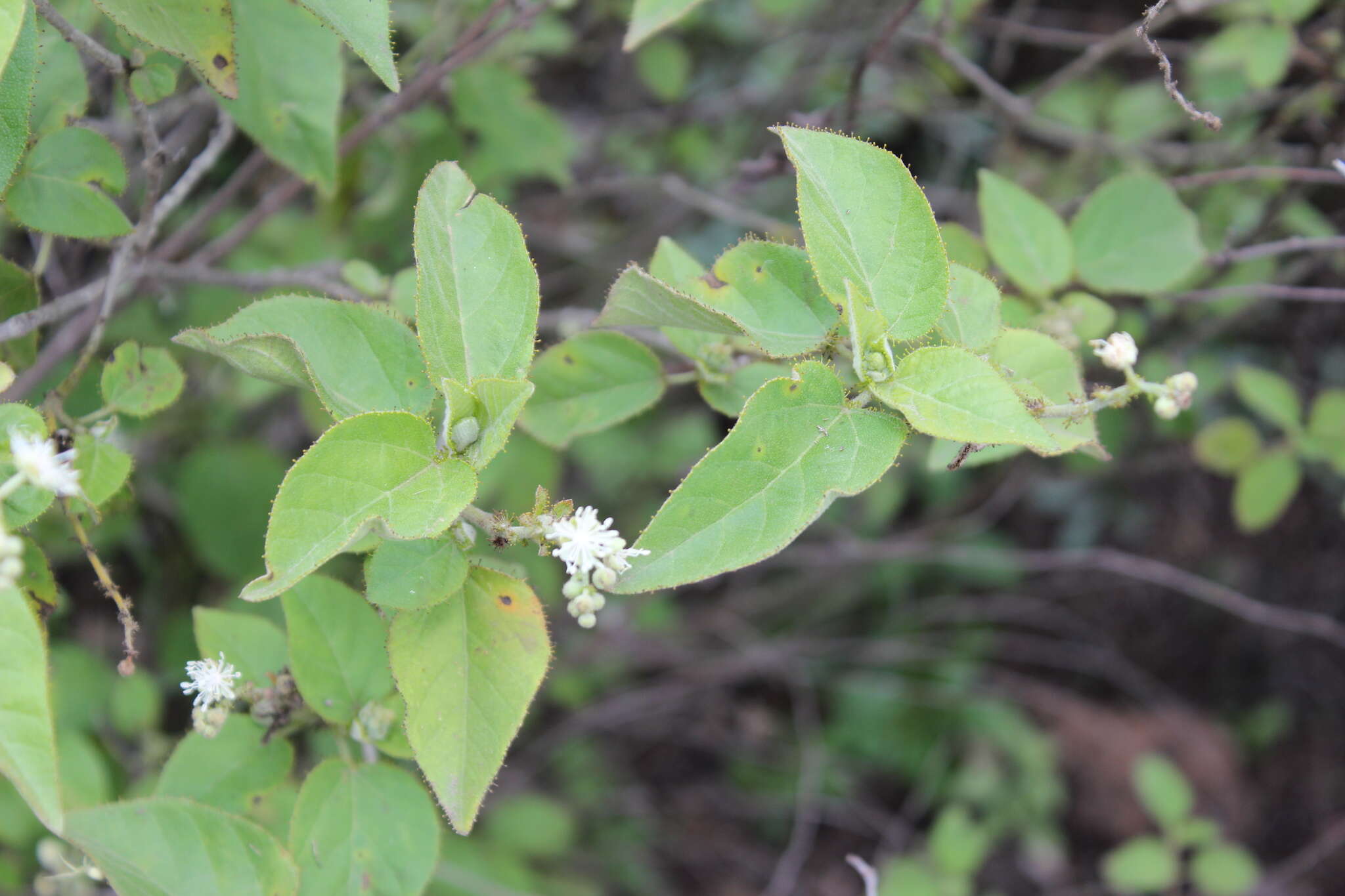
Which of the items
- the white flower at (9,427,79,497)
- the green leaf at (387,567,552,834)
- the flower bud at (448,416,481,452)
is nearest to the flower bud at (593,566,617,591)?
the green leaf at (387,567,552,834)

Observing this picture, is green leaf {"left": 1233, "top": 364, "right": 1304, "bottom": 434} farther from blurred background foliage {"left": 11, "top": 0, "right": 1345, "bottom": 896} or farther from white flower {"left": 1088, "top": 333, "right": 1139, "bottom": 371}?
white flower {"left": 1088, "top": 333, "right": 1139, "bottom": 371}

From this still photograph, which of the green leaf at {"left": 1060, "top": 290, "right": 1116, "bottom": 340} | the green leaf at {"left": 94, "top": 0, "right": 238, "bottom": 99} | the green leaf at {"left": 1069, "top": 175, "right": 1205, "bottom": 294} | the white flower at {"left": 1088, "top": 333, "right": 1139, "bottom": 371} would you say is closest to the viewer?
the white flower at {"left": 1088, "top": 333, "right": 1139, "bottom": 371}

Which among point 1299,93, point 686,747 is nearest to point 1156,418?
point 1299,93

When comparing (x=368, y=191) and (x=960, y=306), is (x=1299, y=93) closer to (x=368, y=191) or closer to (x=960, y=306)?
(x=960, y=306)

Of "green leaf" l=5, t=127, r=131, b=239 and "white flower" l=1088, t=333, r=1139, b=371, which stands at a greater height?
"green leaf" l=5, t=127, r=131, b=239

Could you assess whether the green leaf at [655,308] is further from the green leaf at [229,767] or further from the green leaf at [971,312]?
the green leaf at [229,767]

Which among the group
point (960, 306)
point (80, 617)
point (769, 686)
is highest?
point (960, 306)

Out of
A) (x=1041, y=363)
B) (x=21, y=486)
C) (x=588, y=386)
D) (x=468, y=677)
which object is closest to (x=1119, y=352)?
(x=1041, y=363)
